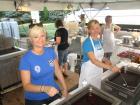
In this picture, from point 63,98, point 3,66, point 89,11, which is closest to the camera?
point 63,98

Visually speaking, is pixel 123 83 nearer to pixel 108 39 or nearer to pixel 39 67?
pixel 39 67

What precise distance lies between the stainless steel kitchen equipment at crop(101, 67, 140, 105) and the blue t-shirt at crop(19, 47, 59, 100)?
0.50 meters

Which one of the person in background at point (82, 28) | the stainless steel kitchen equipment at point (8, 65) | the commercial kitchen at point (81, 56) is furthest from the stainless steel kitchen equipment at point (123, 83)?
the person in background at point (82, 28)

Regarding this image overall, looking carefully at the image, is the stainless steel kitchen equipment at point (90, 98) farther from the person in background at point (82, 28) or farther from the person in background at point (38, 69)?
the person in background at point (82, 28)

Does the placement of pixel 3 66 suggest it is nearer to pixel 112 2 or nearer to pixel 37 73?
pixel 37 73

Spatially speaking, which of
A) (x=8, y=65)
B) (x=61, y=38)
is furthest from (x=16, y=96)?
(x=61, y=38)

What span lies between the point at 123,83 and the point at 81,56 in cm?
236

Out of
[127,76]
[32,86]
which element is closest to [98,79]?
[127,76]

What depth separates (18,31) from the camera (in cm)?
592

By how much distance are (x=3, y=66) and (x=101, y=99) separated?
7.24ft

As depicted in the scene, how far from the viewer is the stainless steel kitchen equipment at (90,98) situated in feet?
3.94

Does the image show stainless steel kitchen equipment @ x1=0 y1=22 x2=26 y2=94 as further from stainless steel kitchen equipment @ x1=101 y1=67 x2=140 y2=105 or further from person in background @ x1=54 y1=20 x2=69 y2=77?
stainless steel kitchen equipment @ x1=101 y1=67 x2=140 y2=105

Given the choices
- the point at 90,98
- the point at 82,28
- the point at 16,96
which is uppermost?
the point at 82,28

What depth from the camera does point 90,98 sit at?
1281 mm
